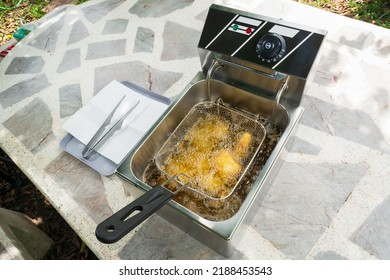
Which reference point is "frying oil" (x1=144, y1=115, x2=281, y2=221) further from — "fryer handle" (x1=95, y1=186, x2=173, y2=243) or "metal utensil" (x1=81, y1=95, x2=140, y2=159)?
"metal utensil" (x1=81, y1=95, x2=140, y2=159)

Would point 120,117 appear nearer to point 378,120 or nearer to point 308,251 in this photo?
point 308,251

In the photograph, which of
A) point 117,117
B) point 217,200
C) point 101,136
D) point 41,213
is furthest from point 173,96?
point 41,213

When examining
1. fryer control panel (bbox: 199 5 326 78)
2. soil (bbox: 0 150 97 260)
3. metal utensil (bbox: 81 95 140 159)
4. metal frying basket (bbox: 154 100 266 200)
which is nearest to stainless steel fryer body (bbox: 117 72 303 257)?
metal frying basket (bbox: 154 100 266 200)

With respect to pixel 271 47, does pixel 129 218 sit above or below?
below

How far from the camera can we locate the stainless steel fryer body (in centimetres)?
112

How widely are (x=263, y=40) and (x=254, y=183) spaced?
25.2 inches

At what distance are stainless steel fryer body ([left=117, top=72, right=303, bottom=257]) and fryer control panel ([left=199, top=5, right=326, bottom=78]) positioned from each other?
0.24m

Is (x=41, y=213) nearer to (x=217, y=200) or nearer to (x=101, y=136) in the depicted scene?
(x=101, y=136)

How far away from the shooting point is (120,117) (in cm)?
178

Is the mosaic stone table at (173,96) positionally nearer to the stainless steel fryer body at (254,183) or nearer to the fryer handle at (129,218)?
the stainless steel fryer body at (254,183)

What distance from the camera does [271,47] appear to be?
1.26 m

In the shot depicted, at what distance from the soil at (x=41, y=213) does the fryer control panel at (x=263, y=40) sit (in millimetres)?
1938

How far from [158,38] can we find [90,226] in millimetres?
1570

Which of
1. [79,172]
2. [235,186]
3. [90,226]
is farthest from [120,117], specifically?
[235,186]
